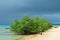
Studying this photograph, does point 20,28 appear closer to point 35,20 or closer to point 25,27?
point 25,27

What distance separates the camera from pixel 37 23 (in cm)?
Answer: 3544

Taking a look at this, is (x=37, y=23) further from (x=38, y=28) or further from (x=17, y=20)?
(x=17, y=20)

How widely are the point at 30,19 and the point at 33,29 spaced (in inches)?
84.3

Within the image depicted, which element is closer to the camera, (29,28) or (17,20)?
(29,28)

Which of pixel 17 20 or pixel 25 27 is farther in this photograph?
pixel 17 20

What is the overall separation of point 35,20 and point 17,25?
10.6ft

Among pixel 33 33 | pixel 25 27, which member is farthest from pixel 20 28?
pixel 33 33

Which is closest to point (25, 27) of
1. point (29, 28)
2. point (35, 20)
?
point (29, 28)

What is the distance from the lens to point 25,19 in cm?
3519

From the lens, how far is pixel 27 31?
113 ft

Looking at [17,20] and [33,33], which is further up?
[17,20]

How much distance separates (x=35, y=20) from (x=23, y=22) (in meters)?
2.33

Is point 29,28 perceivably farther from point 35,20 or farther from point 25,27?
point 35,20

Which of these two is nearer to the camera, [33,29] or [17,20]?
[33,29]
